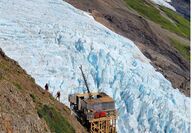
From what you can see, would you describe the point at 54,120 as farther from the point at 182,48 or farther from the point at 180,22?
the point at 180,22

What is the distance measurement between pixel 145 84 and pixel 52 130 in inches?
580

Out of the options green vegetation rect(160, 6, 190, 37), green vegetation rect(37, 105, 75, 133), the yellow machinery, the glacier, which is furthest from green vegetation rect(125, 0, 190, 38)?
green vegetation rect(37, 105, 75, 133)

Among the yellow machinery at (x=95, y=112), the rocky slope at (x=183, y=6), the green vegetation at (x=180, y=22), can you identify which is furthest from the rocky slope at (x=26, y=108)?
the rocky slope at (x=183, y=6)

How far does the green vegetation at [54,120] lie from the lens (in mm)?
27609

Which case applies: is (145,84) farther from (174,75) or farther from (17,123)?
(17,123)

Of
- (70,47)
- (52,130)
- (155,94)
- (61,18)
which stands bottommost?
(52,130)

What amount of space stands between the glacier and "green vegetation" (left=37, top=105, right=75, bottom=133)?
702 centimetres

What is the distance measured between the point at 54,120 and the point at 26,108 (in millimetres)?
2235

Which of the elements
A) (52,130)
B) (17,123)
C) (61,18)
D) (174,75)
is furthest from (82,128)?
(174,75)

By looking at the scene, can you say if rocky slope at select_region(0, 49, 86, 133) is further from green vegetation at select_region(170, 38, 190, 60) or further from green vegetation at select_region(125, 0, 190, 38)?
green vegetation at select_region(125, 0, 190, 38)

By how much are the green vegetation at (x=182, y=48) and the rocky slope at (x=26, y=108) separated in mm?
39141

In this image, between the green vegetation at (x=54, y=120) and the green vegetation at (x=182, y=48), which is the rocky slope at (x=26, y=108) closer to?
the green vegetation at (x=54, y=120)

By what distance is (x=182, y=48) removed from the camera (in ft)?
235

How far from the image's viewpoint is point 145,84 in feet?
133
